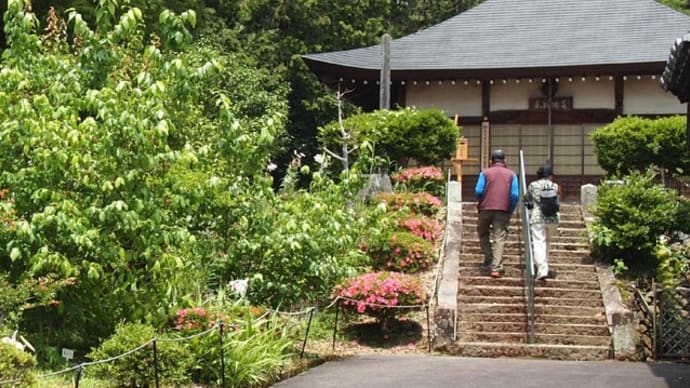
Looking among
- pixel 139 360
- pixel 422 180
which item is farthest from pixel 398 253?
pixel 139 360

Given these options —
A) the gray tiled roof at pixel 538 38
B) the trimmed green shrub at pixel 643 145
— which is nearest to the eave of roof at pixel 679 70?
the trimmed green shrub at pixel 643 145

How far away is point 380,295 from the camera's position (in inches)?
488

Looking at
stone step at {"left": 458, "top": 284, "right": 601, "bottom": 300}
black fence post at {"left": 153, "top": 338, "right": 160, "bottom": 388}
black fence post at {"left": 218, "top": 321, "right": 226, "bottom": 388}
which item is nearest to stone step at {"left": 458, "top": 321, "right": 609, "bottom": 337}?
stone step at {"left": 458, "top": 284, "right": 601, "bottom": 300}

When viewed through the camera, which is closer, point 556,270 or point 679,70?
→ point 679,70

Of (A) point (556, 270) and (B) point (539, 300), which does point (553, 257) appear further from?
(B) point (539, 300)

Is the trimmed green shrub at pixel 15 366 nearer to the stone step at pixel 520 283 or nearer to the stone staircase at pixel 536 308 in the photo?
the stone staircase at pixel 536 308

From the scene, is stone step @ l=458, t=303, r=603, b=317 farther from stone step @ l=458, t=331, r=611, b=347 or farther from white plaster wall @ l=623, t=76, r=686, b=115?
white plaster wall @ l=623, t=76, r=686, b=115

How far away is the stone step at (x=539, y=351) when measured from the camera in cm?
1192

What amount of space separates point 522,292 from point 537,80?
11197mm

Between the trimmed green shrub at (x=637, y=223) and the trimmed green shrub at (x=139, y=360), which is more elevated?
the trimmed green shrub at (x=637, y=223)

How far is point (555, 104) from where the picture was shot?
2388 centimetres

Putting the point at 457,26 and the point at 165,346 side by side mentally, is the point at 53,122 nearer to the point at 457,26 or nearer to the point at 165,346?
the point at 165,346

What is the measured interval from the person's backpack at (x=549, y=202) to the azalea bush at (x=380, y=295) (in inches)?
103

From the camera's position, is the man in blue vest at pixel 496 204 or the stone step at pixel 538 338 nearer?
the stone step at pixel 538 338
